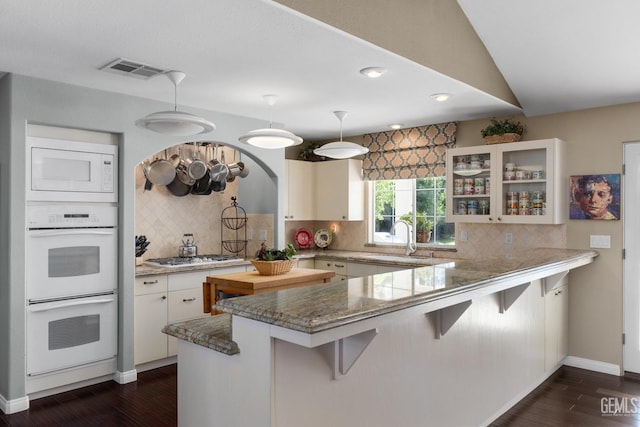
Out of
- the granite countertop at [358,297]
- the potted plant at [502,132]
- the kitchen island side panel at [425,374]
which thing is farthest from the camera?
the potted plant at [502,132]

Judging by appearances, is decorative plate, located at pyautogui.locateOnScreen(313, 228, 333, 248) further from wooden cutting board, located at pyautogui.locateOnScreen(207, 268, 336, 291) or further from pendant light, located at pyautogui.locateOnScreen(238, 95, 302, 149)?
pendant light, located at pyautogui.locateOnScreen(238, 95, 302, 149)

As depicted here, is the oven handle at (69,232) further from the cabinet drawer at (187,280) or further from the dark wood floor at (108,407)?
the dark wood floor at (108,407)

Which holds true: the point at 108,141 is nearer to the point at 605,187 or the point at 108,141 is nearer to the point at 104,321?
the point at 104,321

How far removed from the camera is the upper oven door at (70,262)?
11.2ft

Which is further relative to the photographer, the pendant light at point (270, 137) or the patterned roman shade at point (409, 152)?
the patterned roman shade at point (409, 152)

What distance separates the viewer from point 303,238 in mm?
6055

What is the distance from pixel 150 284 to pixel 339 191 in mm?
2546

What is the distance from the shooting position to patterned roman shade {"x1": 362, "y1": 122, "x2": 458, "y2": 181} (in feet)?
16.8

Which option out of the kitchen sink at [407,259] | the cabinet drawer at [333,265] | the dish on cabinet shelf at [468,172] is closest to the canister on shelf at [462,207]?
the dish on cabinet shelf at [468,172]

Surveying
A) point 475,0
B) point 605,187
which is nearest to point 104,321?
point 475,0

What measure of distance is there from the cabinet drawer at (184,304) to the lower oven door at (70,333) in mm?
533

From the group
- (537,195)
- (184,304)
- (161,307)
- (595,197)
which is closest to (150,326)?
(161,307)

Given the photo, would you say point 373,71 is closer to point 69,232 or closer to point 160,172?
point 69,232

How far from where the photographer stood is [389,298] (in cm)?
189
